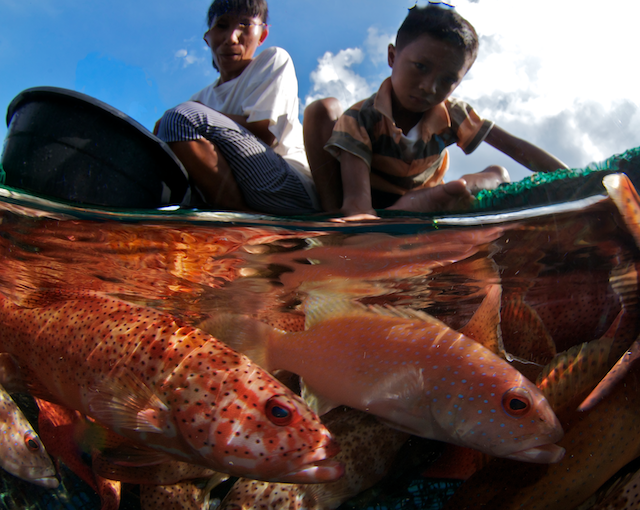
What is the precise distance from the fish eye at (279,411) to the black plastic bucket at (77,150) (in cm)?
111

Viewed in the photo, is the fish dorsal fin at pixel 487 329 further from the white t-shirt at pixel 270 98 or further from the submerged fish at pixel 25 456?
the submerged fish at pixel 25 456

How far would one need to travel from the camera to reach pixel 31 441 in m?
1.32

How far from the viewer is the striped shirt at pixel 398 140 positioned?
5.01 ft

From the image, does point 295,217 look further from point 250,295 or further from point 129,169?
point 250,295

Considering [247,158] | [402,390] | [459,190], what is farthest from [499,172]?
[247,158]

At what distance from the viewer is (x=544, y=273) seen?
2.12 meters

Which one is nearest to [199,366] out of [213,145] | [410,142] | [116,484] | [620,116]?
[116,484]

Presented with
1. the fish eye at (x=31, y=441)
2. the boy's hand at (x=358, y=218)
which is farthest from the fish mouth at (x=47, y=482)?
the boy's hand at (x=358, y=218)

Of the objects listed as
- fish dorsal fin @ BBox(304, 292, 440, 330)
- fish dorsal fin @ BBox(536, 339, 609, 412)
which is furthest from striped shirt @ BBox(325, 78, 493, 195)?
fish dorsal fin @ BBox(536, 339, 609, 412)

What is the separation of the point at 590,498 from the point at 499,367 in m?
0.42

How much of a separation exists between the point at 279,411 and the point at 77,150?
1332mm

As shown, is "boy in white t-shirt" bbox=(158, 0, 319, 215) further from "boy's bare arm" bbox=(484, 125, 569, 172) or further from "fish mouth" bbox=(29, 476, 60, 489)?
"fish mouth" bbox=(29, 476, 60, 489)

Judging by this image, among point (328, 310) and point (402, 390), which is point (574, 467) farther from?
point (328, 310)

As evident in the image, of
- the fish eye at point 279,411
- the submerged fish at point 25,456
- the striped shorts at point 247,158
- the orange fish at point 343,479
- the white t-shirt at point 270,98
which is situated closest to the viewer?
the fish eye at point 279,411
